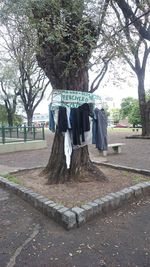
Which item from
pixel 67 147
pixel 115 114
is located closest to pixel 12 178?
pixel 67 147

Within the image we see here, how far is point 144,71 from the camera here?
56.1 feet

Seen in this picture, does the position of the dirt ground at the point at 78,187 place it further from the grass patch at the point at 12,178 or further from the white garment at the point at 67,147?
the white garment at the point at 67,147

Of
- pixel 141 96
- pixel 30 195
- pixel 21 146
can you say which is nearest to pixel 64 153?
pixel 30 195

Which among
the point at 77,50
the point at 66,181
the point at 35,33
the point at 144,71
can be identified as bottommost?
the point at 66,181

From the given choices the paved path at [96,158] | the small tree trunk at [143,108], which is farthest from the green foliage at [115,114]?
the paved path at [96,158]

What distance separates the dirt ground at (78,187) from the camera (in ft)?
13.1

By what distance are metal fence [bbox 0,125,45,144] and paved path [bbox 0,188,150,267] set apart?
25.8 feet

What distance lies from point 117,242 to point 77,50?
328cm

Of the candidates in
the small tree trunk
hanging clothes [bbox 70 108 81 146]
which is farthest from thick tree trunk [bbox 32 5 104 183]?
the small tree trunk

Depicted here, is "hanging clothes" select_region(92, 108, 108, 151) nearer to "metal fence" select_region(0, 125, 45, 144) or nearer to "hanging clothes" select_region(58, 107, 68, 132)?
"hanging clothes" select_region(58, 107, 68, 132)

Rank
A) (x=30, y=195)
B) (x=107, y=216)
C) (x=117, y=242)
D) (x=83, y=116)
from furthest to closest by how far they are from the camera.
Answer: (x=83, y=116) < (x=30, y=195) < (x=107, y=216) < (x=117, y=242)

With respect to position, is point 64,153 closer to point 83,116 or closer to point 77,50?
point 83,116

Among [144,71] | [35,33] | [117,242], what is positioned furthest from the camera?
[144,71]

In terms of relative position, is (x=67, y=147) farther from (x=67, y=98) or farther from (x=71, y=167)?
(x=67, y=98)
